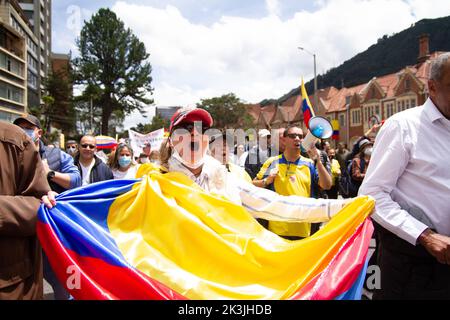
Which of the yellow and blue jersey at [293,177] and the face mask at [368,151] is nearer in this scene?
the yellow and blue jersey at [293,177]

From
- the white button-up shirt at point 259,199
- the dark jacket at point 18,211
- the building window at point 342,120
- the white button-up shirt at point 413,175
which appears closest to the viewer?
the dark jacket at point 18,211

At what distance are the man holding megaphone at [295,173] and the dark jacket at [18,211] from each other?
282 centimetres

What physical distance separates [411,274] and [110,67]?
5131 cm

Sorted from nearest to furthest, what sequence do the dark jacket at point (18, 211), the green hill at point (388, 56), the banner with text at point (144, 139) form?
the dark jacket at point (18, 211) → the banner with text at point (144, 139) → the green hill at point (388, 56)

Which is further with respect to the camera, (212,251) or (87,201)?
(87,201)

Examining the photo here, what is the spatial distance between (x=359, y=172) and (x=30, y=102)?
68.8 m

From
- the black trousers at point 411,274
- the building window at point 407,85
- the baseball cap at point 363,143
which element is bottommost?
the black trousers at point 411,274

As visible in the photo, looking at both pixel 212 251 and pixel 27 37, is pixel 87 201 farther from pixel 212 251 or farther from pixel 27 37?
pixel 27 37

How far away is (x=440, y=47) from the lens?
121m

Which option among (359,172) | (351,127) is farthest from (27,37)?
(359,172)

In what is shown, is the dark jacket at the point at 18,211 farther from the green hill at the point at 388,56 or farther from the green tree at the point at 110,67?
the green hill at the point at 388,56

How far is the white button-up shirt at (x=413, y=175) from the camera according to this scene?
2.38 meters

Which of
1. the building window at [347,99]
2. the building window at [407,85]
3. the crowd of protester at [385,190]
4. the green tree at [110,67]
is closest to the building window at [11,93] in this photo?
the green tree at [110,67]

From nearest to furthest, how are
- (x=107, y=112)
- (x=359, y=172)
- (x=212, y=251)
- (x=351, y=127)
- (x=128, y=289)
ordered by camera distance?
1. (x=128, y=289)
2. (x=212, y=251)
3. (x=359, y=172)
4. (x=107, y=112)
5. (x=351, y=127)
